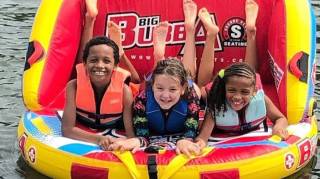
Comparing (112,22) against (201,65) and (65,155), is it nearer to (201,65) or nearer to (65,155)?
(201,65)

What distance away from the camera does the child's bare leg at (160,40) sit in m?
4.61

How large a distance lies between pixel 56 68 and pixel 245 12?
1.39 meters

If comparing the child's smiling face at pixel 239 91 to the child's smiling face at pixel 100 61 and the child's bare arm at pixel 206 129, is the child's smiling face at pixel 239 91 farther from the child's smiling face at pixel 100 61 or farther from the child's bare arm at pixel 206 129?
the child's smiling face at pixel 100 61

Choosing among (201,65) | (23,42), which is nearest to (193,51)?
(201,65)

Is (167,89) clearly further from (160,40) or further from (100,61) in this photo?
(160,40)

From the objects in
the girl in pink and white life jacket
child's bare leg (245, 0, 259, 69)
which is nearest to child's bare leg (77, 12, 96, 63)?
child's bare leg (245, 0, 259, 69)

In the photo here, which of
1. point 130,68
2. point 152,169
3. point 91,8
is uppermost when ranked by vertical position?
point 91,8

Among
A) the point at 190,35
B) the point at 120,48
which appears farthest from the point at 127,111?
the point at 190,35

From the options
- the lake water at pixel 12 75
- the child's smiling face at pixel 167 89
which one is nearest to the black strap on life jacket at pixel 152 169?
the child's smiling face at pixel 167 89

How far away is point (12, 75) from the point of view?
598 cm

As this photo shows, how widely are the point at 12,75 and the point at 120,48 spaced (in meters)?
1.66

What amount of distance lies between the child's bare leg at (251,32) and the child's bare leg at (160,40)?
0.56 metres

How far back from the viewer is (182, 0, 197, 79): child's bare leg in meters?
4.67

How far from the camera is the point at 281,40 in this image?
178 inches
